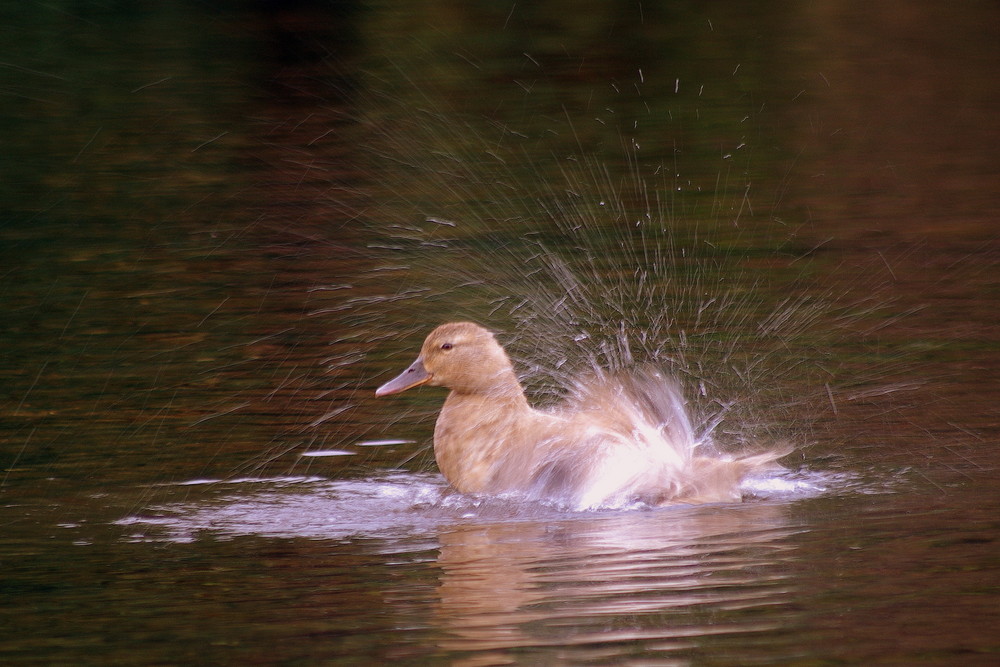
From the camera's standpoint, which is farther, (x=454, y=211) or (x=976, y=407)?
(x=454, y=211)

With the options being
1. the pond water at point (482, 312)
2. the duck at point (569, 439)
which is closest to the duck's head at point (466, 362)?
the duck at point (569, 439)

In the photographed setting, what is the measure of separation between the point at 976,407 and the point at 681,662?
338 cm

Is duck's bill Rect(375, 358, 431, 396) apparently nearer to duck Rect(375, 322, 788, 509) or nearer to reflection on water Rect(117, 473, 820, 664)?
duck Rect(375, 322, 788, 509)

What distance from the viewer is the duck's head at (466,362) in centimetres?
647

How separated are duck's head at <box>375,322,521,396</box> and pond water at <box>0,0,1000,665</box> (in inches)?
16.4

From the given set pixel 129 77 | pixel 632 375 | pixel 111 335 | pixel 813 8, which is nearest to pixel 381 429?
pixel 632 375

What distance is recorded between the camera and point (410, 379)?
21.7 feet

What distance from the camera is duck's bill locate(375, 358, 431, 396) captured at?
657cm

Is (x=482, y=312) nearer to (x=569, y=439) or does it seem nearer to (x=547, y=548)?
(x=569, y=439)

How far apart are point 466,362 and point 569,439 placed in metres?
0.60

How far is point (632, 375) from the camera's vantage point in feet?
22.3

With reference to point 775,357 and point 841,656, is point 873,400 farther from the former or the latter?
point 841,656

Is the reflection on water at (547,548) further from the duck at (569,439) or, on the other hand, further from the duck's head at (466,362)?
the duck's head at (466,362)

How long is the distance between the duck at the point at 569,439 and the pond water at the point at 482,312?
0.44 ft
